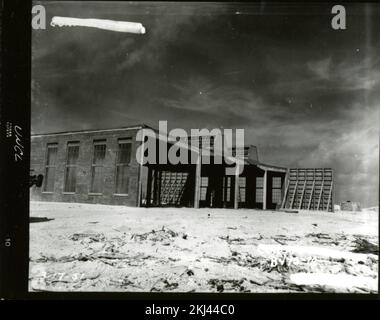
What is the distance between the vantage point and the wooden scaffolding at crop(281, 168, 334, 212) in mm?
17266

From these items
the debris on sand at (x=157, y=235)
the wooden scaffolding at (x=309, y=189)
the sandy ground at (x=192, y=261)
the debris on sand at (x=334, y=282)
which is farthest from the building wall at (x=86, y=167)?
the debris on sand at (x=334, y=282)

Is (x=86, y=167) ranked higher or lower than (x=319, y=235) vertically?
higher

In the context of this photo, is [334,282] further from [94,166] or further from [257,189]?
[257,189]

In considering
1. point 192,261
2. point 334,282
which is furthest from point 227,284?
point 334,282

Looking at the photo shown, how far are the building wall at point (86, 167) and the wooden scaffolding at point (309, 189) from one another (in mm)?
9429

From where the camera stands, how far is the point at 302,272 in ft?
17.3

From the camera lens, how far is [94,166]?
14633 millimetres

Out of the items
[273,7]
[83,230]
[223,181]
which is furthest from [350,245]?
[223,181]

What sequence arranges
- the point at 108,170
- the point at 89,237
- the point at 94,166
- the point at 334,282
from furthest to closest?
the point at 94,166 < the point at 108,170 < the point at 89,237 < the point at 334,282

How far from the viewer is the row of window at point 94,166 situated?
1417 cm

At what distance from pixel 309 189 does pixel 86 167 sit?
12.4 m

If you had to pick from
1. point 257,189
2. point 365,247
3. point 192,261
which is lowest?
point 192,261

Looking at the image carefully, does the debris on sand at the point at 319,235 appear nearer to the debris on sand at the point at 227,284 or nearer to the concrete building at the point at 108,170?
the debris on sand at the point at 227,284

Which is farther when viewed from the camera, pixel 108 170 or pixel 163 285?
pixel 108 170
